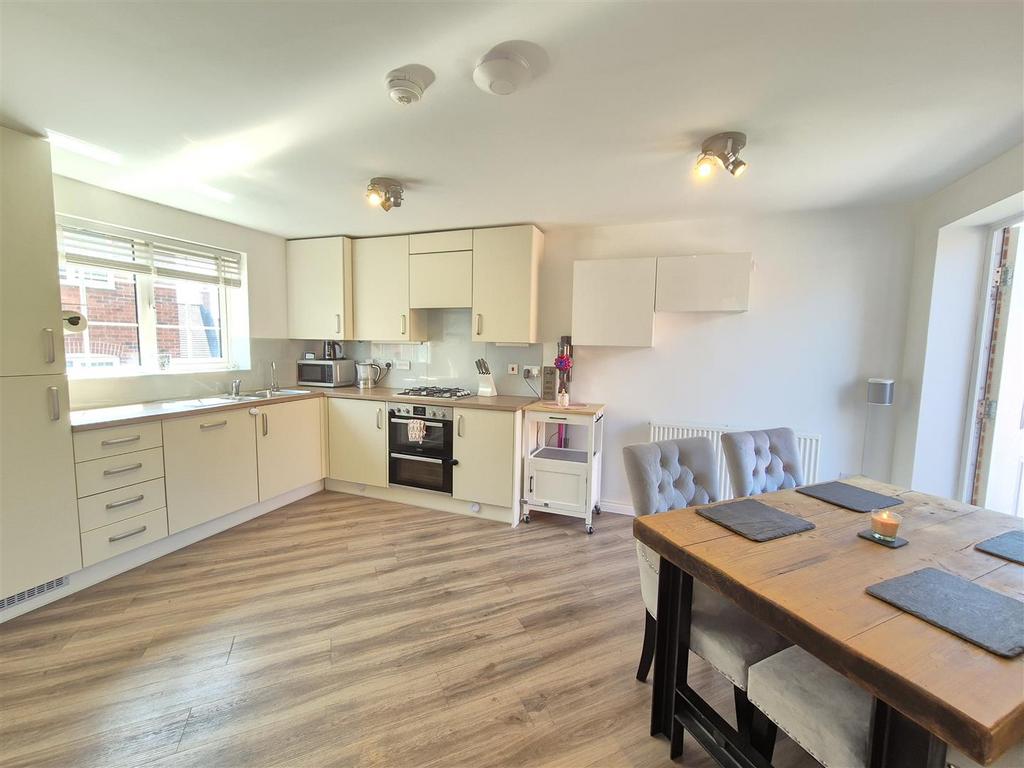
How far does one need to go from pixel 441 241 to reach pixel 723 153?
7.21 feet

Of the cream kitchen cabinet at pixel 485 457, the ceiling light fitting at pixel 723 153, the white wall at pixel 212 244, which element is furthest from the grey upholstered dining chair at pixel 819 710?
the white wall at pixel 212 244

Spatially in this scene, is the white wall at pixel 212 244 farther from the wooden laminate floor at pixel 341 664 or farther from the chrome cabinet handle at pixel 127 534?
the wooden laminate floor at pixel 341 664

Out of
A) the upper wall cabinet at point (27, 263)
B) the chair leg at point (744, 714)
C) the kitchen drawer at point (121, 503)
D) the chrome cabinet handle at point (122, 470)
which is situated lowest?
the chair leg at point (744, 714)

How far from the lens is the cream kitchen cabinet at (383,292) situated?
11.3 feet

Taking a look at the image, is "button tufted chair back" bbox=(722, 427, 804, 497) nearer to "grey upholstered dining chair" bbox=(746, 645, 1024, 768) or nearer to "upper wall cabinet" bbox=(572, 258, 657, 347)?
"grey upholstered dining chair" bbox=(746, 645, 1024, 768)

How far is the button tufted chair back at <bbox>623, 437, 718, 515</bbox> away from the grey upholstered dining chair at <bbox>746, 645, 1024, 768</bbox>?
0.63 meters

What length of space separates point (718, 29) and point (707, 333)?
2.19 metres

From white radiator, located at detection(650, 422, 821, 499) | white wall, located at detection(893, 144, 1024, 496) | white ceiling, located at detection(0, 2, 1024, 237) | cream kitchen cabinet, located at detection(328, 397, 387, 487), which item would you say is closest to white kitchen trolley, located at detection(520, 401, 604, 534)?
white radiator, located at detection(650, 422, 821, 499)

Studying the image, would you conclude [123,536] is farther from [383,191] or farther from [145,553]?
[383,191]

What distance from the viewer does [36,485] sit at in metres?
1.90

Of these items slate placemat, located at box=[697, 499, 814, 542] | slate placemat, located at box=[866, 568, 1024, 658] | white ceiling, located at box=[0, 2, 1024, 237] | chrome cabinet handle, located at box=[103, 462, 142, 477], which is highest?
white ceiling, located at box=[0, 2, 1024, 237]

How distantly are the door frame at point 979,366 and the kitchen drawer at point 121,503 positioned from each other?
5.02 m

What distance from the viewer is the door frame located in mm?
2305

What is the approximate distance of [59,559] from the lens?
1981 mm
